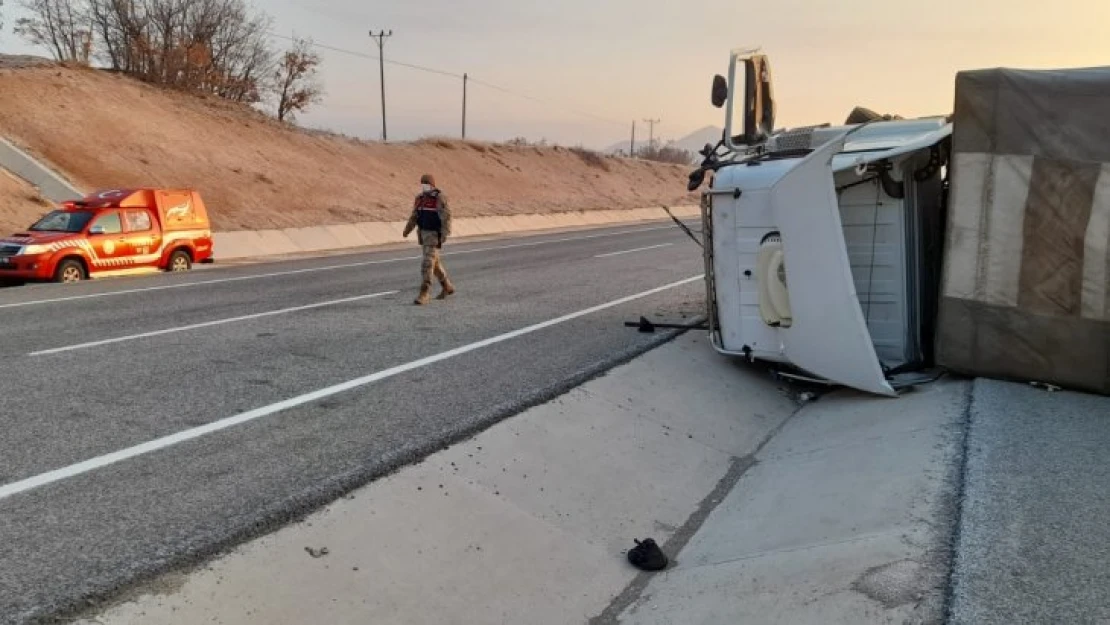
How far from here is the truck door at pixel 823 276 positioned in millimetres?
6484

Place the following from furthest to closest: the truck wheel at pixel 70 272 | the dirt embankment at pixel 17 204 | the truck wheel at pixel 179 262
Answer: the dirt embankment at pixel 17 204 → the truck wheel at pixel 179 262 → the truck wheel at pixel 70 272

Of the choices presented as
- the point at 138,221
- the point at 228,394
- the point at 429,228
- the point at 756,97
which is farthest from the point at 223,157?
the point at 756,97

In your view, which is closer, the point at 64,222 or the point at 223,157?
the point at 64,222

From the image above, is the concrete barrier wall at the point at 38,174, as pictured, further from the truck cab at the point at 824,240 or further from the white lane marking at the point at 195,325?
the truck cab at the point at 824,240

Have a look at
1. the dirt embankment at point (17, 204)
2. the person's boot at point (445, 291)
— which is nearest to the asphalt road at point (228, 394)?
the person's boot at point (445, 291)

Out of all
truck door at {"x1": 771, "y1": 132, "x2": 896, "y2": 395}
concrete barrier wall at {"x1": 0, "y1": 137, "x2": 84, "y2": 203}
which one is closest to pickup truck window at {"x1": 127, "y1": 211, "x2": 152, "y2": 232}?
concrete barrier wall at {"x1": 0, "y1": 137, "x2": 84, "y2": 203}

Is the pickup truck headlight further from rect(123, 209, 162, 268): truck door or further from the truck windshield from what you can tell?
rect(123, 209, 162, 268): truck door

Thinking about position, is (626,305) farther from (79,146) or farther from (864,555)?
(79,146)

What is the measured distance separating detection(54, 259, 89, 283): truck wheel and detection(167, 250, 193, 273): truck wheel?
200 cm

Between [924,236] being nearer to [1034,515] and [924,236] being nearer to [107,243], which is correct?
[1034,515]

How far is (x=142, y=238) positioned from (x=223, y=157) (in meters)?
15.4

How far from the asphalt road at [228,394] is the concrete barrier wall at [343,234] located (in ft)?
29.7

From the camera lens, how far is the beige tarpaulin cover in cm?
607

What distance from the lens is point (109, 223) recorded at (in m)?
16.0
